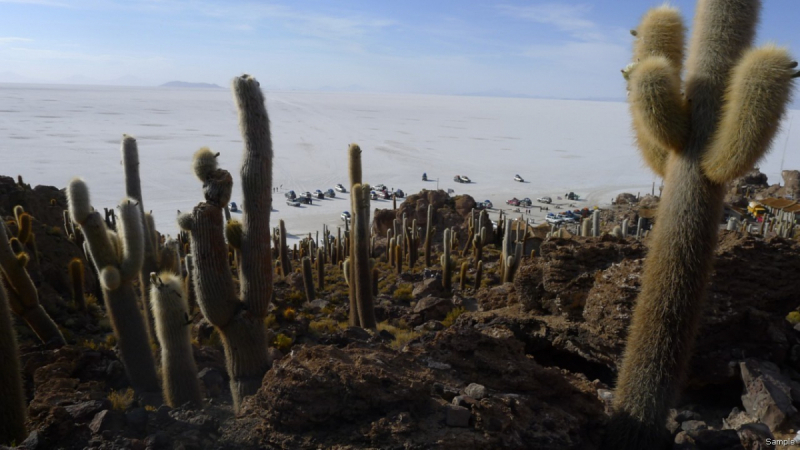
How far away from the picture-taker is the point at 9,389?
16.4ft

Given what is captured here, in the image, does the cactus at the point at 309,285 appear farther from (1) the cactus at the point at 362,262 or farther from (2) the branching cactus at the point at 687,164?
(2) the branching cactus at the point at 687,164

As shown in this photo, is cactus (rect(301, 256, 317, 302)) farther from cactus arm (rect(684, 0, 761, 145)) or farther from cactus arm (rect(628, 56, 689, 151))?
cactus arm (rect(684, 0, 761, 145))

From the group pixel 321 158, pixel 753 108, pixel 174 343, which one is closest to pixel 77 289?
pixel 174 343

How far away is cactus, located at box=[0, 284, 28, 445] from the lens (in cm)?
489

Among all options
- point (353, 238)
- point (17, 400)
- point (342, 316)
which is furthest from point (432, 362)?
point (342, 316)

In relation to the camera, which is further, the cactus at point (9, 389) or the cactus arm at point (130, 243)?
the cactus arm at point (130, 243)

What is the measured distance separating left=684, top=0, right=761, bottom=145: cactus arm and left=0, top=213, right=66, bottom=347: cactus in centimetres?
923

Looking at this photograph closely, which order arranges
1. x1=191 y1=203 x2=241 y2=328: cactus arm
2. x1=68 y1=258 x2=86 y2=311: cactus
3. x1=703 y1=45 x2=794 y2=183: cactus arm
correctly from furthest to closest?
x1=68 y1=258 x2=86 y2=311: cactus, x1=191 y1=203 x2=241 y2=328: cactus arm, x1=703 y1=45 x2=794 y2=183: cactus arm

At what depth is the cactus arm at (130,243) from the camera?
7684 millimetres

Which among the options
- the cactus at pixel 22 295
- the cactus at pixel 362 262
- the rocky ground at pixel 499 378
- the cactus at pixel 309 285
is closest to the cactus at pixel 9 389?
the rocky ground at pixel 499 378

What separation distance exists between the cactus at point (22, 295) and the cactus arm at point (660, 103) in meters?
8.85

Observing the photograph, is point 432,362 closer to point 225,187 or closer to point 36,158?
point 225,187

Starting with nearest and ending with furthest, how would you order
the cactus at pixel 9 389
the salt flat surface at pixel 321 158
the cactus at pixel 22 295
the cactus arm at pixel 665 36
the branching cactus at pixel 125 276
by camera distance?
the cactus arm at pixel 665 36, the cactus at pixel 9 389, the branching cactus at pixel 125 276, the cactus at pixel 22 295, the salt flat surface at pixel 321 158

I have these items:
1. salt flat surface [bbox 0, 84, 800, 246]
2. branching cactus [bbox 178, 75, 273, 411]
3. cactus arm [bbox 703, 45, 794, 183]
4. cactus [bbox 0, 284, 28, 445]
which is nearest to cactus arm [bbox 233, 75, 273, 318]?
branching cactus [bbox 178, 75, 273, 411]
